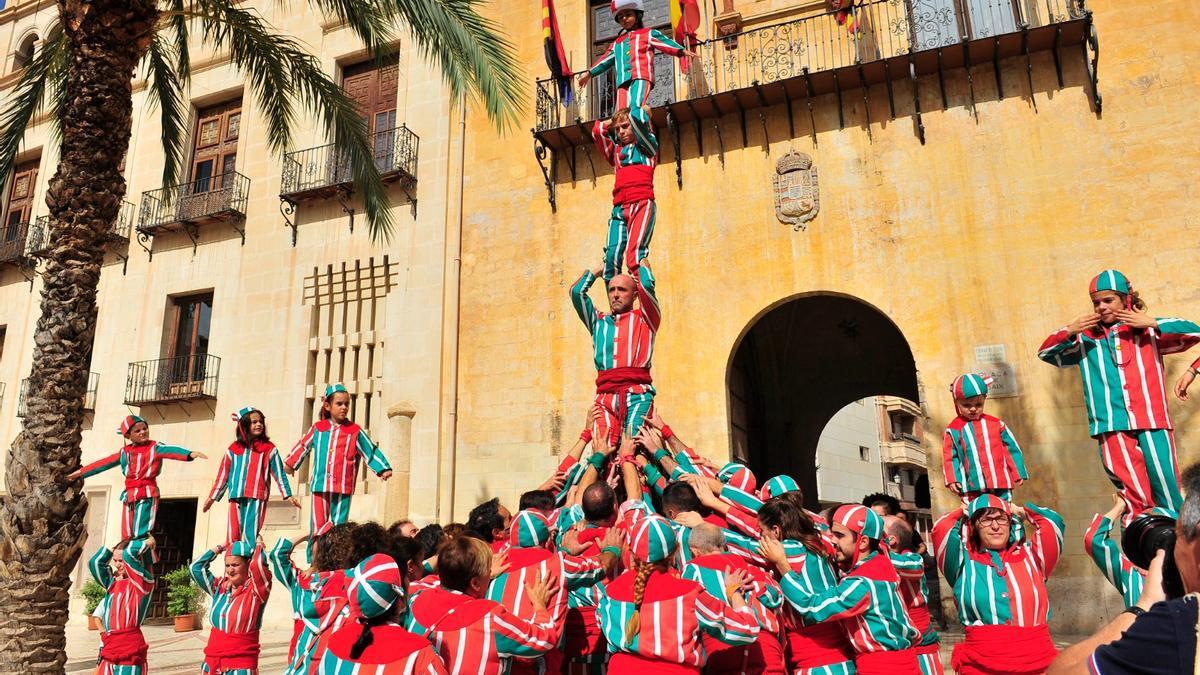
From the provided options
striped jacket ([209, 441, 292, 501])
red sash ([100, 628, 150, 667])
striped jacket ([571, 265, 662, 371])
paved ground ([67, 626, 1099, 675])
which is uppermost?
striped jacket ([571, 265, 662, 371])

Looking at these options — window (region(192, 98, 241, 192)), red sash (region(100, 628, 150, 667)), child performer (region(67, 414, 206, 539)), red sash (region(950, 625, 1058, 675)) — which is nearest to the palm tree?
red sash (region(100, 628, 150, 667))

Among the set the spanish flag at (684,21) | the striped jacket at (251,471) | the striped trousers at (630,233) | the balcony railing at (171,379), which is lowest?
the striped jacket at (251,471)

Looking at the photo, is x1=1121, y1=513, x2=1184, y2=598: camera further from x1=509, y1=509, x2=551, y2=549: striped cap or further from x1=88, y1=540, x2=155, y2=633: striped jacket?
x1=88, y1=540, x2=155, y2=633: striped jacket

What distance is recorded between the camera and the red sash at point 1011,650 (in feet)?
12.8

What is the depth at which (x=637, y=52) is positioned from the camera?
684 cm

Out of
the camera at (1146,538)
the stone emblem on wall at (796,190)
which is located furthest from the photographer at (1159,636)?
the stone emblem on wall at (796,190)

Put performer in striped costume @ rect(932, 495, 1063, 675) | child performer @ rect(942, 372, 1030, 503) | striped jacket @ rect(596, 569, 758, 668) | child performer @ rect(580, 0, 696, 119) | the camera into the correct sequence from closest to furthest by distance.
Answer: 1. the camera
2. striped jacket @ rect(596, 569, 758, 668)
3. performer in striped costume @ rect(932, 495, 1063, 675)
4. child performer @ rect(942, 372, 1030, 503)
5. child performer @ rect(580, 0, 696, 119)

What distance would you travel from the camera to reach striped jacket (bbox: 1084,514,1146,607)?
14.1ft

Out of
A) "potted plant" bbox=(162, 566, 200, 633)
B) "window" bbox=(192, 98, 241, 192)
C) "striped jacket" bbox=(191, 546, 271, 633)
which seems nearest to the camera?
"striped jacket" bbox=(191, 546, 271, 633)

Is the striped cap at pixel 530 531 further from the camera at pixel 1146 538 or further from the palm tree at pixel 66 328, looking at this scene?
the palm tree at pixel 66 328

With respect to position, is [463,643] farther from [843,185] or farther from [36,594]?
[843,185]

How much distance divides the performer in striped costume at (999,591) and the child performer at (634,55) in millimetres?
4050

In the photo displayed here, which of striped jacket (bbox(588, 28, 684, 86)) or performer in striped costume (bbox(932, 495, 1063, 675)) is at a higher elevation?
striped jacket (bbox(588, 28, 684, 86))

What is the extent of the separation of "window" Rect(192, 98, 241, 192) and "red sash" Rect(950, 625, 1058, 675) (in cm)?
1684
